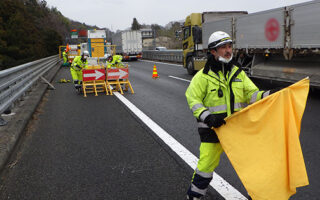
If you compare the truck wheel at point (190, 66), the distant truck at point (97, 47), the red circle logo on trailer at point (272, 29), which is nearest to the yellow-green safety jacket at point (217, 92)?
the red circle logo on trailer at point (272, 29)

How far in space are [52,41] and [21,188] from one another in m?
44.4

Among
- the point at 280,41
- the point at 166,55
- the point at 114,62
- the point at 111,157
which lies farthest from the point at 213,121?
the point at 166,55

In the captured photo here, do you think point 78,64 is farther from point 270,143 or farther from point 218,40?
point 270,143

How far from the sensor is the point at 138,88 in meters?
13.6

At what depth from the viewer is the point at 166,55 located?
31.3 metres

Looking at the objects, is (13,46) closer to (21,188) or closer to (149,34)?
(21,188)

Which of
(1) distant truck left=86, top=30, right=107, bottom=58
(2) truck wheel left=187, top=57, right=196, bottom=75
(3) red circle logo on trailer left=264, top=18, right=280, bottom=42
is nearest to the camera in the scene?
(3) red circle logo on trailer left=264, top=18, right=280, bottom=42

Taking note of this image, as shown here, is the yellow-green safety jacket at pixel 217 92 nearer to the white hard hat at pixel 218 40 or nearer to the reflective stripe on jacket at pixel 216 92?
the reflective stripe on jacket at pixel 216 92

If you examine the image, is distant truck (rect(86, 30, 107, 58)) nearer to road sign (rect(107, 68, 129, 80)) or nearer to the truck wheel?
the truck wheel

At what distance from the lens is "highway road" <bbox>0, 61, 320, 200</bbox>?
154 inches

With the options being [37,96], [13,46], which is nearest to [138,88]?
[37,96]

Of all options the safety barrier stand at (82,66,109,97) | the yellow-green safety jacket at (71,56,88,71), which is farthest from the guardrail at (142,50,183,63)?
the safety barrier stand at (82,66,109,97)

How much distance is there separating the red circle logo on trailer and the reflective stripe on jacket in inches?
335

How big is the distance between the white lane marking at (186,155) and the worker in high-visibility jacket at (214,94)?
0.55 metres
